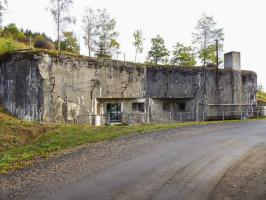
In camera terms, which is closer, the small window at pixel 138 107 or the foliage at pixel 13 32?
the small window at pixel 138 107

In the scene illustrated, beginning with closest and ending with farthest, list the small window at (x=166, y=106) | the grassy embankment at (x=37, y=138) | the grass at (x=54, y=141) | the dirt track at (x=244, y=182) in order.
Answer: the dirt track at (x=244, y=182) < the grass at (x=54, y=141) < the grassy embankment at (x=37, y=138) < the small window at (x=166, y=106)

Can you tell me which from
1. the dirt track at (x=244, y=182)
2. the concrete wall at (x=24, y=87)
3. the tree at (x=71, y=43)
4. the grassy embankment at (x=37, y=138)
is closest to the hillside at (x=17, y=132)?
the grassy embankment at (x=37, y=138)

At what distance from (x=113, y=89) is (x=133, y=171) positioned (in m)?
11.5

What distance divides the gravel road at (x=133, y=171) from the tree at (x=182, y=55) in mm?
21179

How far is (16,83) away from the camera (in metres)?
15.0

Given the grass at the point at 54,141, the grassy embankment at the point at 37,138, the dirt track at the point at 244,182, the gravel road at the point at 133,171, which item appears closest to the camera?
the dirt track at the point at 244,182

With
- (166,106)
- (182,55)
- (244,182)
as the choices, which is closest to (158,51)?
(182,55)

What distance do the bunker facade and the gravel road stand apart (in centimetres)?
657

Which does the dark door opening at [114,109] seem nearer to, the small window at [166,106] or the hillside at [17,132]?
the small window at [166,106]

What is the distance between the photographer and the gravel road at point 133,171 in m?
4.98

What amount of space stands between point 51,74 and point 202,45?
801 inches

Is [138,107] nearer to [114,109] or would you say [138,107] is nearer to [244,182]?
[114,109]

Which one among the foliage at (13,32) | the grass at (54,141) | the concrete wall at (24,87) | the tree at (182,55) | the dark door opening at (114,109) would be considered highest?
the foliage at (13,32)

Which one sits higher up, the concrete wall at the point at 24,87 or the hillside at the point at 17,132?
the concrete wall at the point at 24,87
